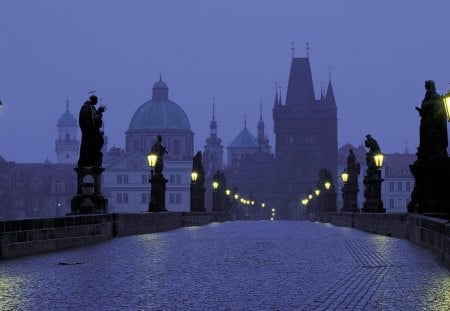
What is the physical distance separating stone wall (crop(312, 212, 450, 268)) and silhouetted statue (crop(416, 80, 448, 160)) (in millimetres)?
1868

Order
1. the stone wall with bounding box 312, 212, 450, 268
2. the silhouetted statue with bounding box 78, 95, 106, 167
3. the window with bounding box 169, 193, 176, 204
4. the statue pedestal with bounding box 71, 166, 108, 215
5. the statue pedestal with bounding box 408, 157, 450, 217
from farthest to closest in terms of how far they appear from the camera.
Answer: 1. the window with bounding box 169, 193, 176, 204
2. the silhouetted statue with bounding box 78, 95, 106, 167
3. the statue pedestal with bounding box 71, 166, 108, 215
4. the statue pedestal with bounding box 408, 157, 450, 217
5. the stone wall with bounding box 312, 212, 450, 268

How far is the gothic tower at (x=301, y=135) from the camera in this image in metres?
190

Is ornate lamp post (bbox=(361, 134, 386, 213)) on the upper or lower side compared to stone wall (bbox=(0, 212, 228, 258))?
upper

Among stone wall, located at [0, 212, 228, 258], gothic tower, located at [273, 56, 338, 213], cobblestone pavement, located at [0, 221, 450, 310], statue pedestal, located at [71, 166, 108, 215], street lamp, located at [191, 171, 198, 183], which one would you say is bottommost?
cobblestone pavement, located at [0, 221, 450, 310]

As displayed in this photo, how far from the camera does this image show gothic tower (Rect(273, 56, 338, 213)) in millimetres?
189500

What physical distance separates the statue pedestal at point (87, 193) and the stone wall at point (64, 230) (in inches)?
24.1

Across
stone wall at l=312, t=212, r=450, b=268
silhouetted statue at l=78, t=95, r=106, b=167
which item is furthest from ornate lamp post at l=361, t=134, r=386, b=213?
silhouetted statue at l=78, t=95, r=106, b=167

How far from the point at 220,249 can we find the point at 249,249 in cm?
74

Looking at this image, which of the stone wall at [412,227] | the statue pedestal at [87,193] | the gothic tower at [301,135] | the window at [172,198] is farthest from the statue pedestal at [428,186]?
the window at [172,198]

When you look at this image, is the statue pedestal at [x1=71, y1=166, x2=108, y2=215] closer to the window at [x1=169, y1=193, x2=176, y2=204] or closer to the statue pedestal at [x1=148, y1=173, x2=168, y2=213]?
the statue pedestal at [x1=148, y1=173, x2=168, y2=213]

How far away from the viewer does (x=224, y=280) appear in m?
15.1

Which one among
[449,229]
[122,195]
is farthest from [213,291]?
Answer: [122,195]

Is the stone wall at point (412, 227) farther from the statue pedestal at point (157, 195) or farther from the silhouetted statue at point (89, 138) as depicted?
the silhouetted statue at point (89, 138)

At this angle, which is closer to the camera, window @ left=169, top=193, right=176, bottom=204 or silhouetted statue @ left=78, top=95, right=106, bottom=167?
silhouetted statue @ left=78, top=95, right=106, bottom=167
